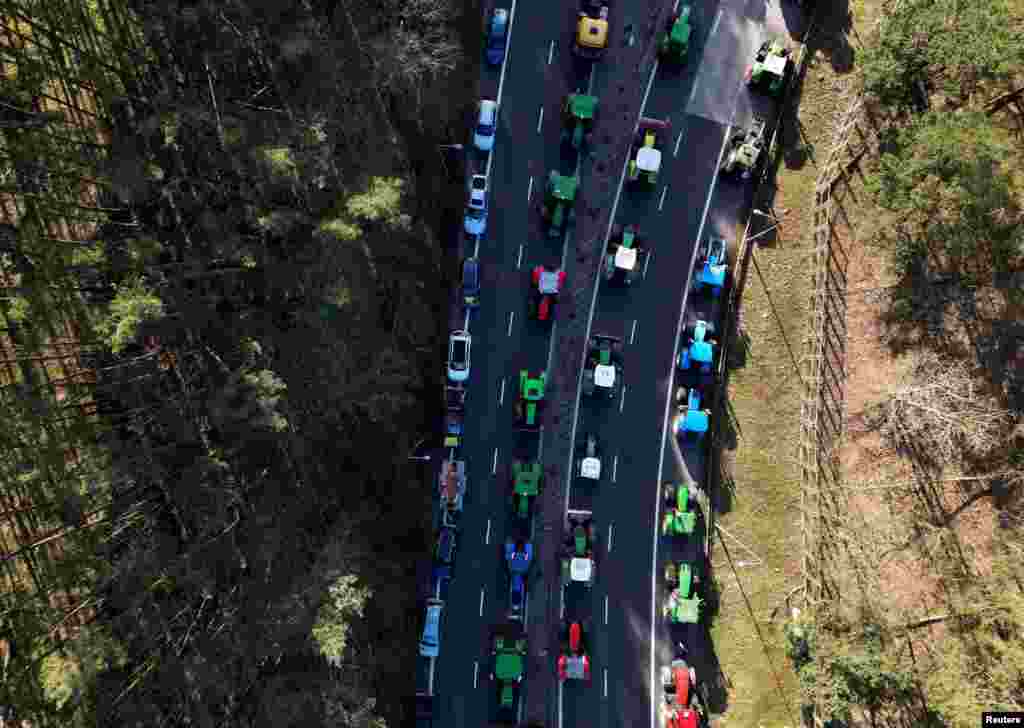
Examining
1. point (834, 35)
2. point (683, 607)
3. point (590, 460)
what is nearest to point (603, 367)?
point (590, 460)

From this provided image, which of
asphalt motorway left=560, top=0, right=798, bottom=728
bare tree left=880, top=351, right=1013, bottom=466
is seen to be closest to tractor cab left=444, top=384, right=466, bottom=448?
asphalt motorway left=560, top=0, right=798, bottom=728

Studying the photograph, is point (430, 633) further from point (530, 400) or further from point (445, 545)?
point (530, 400)

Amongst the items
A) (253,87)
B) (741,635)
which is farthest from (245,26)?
(741,635)

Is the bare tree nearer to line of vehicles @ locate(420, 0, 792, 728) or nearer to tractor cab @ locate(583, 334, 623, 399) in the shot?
line of vehicles @ locate(420, 0, 792, 728)

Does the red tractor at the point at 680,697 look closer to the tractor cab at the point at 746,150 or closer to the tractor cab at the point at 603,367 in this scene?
the tractor cab at the point at 603,367

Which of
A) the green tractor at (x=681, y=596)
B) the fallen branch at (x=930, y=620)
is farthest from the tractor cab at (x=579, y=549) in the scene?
the fallen branch at (x=930, y=620)

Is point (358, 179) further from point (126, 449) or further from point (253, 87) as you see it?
point (126, 449)

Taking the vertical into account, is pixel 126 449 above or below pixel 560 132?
below
